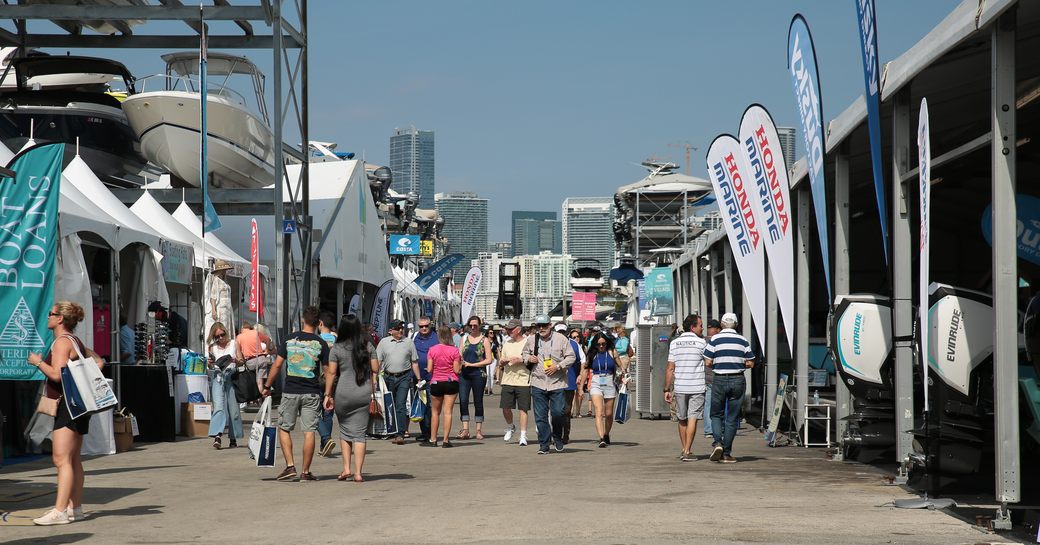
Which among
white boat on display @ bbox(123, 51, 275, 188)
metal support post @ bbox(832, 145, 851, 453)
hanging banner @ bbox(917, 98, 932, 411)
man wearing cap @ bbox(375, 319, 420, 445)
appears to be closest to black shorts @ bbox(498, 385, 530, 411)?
man wearing cap @ bbox(375, 319, 420, 445)

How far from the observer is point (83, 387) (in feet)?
29.9

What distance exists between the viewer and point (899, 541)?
26.0 ft

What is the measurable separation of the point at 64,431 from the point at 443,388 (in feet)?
27.8

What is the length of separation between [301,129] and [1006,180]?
68.8 feet

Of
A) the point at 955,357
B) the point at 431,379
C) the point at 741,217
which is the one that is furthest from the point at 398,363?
the point at 955,357

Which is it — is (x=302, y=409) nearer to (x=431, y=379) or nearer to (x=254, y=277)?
(x=431, y=379)

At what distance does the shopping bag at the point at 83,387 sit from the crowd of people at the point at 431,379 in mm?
2770

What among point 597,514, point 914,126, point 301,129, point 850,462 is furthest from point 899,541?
point 301,129

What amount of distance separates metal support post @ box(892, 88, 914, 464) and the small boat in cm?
1961

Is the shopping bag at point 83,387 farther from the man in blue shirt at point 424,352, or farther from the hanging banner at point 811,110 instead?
the man in blue shirt at point 424,352

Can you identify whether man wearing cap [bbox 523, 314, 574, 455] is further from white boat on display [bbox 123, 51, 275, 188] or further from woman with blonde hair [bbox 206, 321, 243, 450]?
white boat on display [bbox 123, 51, 275, 188]

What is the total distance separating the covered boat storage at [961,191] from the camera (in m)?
8.64

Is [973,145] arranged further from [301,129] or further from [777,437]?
[301,129]

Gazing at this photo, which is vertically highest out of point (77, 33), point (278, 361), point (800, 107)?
point (77, 33)
